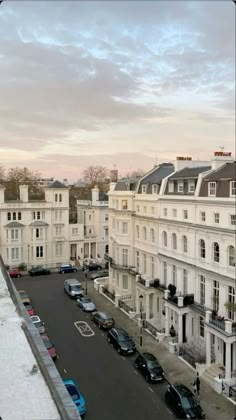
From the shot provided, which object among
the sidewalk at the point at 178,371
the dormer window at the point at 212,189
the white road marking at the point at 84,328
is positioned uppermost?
the dormer window at the point at 212,189

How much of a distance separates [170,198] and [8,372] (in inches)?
410

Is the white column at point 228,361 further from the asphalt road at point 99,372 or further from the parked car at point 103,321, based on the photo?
the parked car at point 103,321

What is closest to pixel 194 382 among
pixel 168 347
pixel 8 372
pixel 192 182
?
pixel 168 347

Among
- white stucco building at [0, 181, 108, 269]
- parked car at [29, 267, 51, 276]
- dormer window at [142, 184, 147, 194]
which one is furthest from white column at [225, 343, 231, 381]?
white stucco building at [0, 181, 108, 269]

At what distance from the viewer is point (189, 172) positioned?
→ 1376cm

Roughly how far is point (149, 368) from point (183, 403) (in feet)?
6.53

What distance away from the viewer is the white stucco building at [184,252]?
1094 centimetres

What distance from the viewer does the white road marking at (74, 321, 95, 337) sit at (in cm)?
1388

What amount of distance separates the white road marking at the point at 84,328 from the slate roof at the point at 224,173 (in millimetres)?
6855

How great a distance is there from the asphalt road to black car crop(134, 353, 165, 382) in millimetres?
169

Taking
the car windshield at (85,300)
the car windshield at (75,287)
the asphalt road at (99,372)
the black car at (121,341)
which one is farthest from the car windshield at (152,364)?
the car windshield at (75,287)

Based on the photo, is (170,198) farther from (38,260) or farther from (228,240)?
(38,260)

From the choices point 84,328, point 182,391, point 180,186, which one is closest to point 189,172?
point 180,186

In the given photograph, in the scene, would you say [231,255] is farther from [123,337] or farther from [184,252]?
[123,337]
